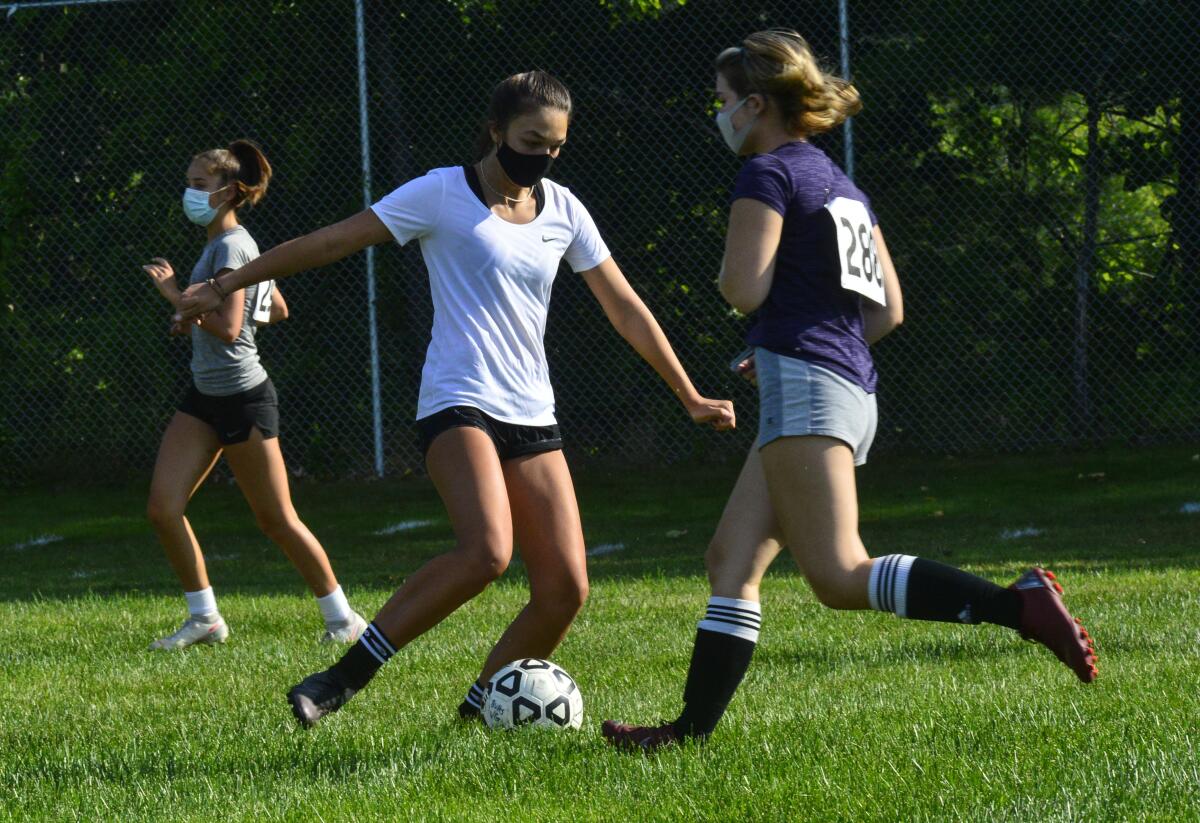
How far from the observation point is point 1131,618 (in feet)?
20.9

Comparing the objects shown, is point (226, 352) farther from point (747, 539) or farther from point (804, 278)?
point (804, 278)

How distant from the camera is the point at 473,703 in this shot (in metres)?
4.80

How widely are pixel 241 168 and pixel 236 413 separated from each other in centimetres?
108

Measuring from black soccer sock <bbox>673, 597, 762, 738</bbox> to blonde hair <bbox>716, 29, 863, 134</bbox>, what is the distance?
125cm

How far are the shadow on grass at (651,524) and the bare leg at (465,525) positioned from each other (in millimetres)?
4222

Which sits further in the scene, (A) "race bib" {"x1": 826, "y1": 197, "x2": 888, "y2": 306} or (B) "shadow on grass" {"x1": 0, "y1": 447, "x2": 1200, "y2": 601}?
(B) "shadow on grass" {"x1": 0, "y1": 447, "x2": 1200, "y2": 601}

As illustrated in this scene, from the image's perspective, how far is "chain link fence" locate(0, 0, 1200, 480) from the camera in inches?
509

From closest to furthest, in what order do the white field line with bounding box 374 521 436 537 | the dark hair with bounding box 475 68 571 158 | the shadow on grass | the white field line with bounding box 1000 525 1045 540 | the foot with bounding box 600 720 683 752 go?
the foot with bounding box 600 720 683 752
the dark hair with bounding box 475 68 571 158
the shadow on grass
the white field line with bounding box 1000 525 1045 540
the white field line with bounding box 374 521 436 537

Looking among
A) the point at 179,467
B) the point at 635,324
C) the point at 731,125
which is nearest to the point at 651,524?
the point at 179,467

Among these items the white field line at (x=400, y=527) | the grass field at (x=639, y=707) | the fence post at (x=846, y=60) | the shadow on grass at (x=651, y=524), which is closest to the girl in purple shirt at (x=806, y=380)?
the grass field at (x=639, y=707)

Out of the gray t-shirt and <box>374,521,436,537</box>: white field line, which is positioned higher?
the gray t-shirt

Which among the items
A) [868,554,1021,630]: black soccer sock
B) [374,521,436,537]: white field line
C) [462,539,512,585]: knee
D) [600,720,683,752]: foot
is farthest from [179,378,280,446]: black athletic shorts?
[374,521,436,537]: white field line

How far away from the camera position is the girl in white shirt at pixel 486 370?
175 inches

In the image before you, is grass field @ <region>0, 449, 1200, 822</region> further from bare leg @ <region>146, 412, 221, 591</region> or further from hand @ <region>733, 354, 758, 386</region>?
hand @ <region>733, 354, 758, 386</region>
